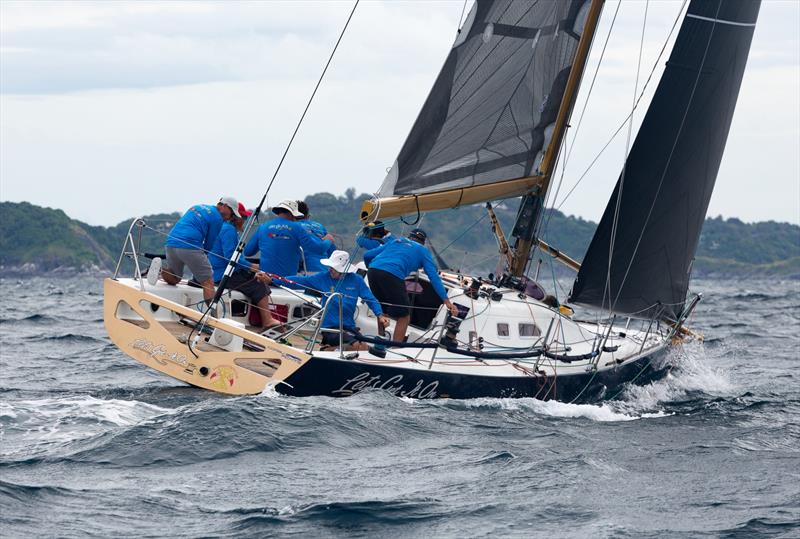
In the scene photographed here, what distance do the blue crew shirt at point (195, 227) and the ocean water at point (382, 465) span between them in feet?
4.67

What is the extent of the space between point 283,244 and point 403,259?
1.20 m

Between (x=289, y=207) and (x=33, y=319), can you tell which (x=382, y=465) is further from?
(x=33, y=319)

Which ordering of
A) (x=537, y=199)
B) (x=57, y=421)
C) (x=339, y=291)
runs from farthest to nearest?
(x=537, y=199)
(x=339, y=291)
(x=57, y=421)

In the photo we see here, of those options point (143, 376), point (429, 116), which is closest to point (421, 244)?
point (429, 116)

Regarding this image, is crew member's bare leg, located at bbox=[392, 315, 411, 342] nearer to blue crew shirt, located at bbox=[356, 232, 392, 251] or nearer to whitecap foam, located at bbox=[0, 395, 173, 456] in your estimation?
blue crew shirt, located at bbox=[356, 232, 392, 251]

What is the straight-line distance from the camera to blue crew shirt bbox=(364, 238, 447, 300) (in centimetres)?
1127

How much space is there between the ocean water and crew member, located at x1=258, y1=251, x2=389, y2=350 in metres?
0.80

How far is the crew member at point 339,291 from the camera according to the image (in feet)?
35.3

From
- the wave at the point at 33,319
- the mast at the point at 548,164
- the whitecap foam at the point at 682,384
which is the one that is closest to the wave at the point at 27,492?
the whitecap foam at the point at 682,384

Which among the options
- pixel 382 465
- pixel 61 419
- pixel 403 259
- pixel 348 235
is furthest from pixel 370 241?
pixel 348 235

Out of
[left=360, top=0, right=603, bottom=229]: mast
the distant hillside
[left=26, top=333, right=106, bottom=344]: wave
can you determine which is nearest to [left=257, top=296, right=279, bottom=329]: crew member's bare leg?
[left=360, top=0, right=603, bottom=229]: mast

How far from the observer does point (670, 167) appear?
42.1 feet

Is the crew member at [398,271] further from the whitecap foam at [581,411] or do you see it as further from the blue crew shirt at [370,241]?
the whitecap foam at [581,411]

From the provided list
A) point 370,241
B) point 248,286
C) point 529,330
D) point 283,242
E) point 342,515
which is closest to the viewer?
point 342,515
